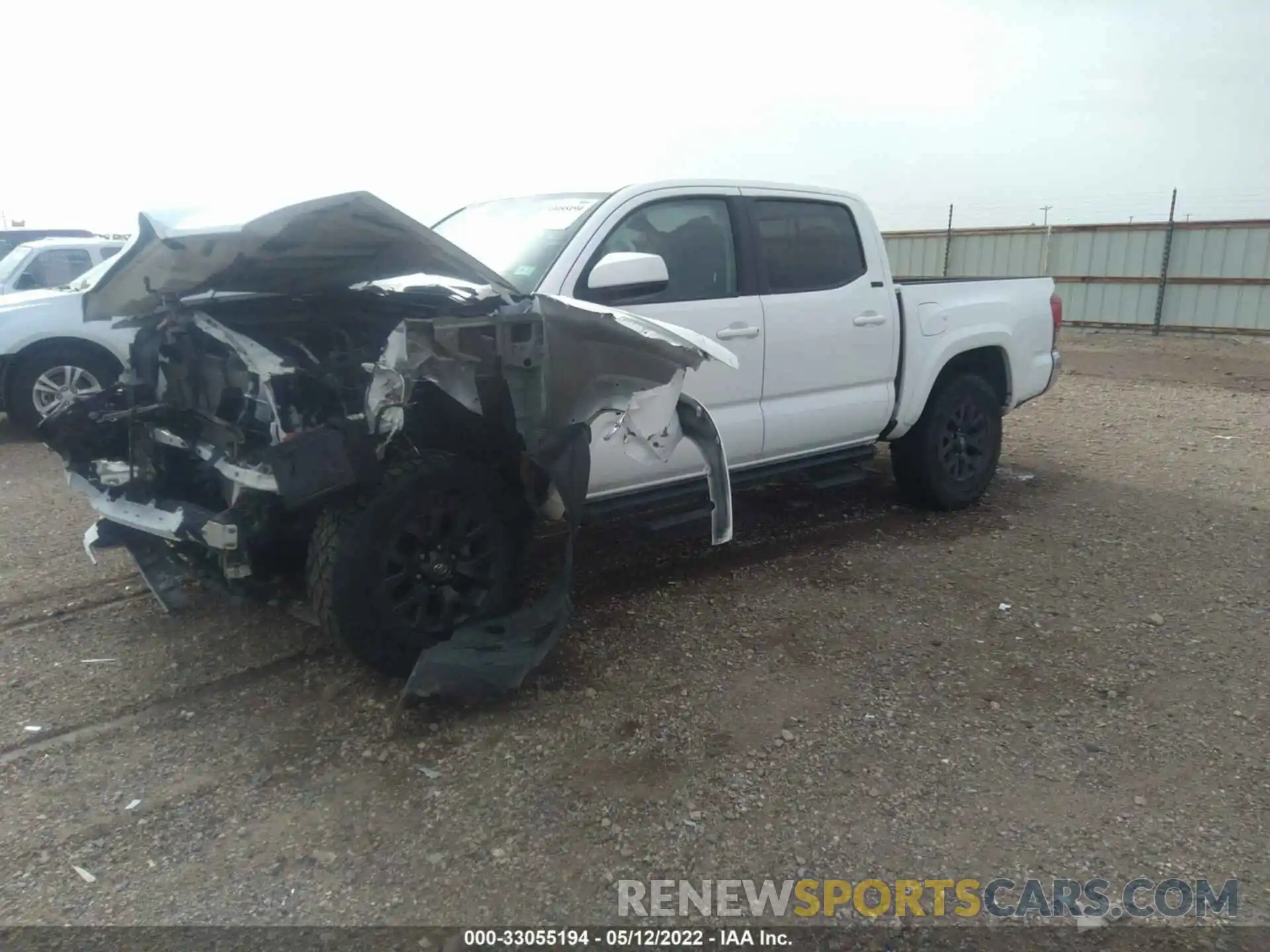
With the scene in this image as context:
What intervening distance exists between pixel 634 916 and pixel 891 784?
101 cm

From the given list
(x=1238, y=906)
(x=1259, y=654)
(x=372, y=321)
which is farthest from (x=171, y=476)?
(x=1259, y=654)

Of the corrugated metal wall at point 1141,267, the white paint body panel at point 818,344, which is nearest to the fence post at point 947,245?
the corrugated metal wall at point 1141,267

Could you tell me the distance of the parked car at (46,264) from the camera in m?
9.52

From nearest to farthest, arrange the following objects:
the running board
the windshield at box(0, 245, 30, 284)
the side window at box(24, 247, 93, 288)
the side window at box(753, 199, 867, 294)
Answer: the running board
the side window at box(753, 199, 867, 294)
the windshield at box(0, 245, 30, 284)
the side window at box(24, 247, 93, 288)

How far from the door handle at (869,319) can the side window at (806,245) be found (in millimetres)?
206

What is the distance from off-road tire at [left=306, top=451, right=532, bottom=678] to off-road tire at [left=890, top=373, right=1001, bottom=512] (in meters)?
3.07

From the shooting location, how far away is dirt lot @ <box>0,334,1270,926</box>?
2639 millimetres

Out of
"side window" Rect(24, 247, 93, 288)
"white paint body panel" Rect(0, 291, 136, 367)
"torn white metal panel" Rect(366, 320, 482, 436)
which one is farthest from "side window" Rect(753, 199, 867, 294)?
"side window" Rect(24, 247, 93, 288)

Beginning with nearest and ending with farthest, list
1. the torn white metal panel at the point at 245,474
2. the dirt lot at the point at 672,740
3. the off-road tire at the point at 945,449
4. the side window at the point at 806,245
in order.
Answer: the dirt lot at the point at 672,740 < the torn white metal panel at the point at 245,474 < the side window at the point at 806,245 < the off-road tire at the point at 945,449

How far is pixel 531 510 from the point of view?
394 cm

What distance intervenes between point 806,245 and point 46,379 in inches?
262

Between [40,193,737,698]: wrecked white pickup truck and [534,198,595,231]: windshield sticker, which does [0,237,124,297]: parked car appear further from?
[534,198,595,231]: windshield sticker

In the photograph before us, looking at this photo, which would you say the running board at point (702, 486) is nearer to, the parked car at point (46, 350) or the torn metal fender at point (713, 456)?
the torn metal fender at point (713, 456)

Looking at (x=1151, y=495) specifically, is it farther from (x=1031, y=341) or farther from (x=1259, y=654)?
(x=1259, y=654)
